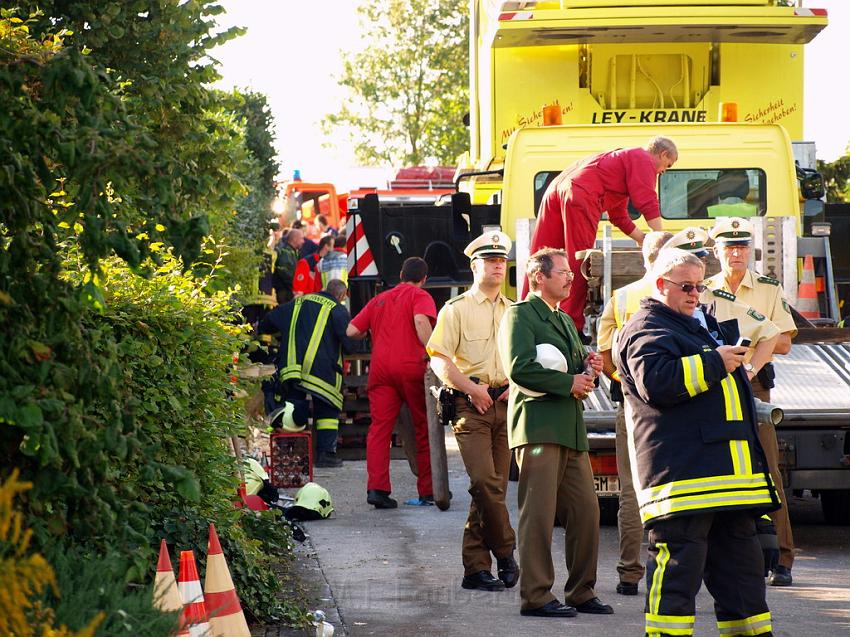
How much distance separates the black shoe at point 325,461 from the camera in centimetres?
1335

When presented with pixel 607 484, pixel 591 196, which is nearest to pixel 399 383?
pixel 591 196

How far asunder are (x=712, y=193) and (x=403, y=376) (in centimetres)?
278

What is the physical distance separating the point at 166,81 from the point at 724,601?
3833 mm

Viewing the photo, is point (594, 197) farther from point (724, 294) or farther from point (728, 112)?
point (728, 112)

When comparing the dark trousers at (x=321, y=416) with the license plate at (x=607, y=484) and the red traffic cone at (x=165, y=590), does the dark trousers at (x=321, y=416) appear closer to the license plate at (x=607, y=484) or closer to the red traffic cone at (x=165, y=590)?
the license plate at (x=607, y=484)

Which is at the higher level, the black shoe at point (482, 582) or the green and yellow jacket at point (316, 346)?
the green and yellow jacket at point (316, 346)

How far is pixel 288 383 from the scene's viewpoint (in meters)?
13.1

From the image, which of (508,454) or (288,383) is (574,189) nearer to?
(508,454)

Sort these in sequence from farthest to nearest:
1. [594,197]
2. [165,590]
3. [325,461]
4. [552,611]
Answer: [325,461] < [594,197] < [552,611] < [165,590]

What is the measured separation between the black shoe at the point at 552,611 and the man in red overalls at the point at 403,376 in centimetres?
396

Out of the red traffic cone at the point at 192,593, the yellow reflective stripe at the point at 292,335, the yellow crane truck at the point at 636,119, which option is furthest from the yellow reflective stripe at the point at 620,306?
the yellow reflective stripe at the point at 292,335

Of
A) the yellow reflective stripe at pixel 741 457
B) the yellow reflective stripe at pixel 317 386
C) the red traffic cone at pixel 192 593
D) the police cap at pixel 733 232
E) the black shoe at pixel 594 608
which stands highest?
the police cap at pixel 733 232

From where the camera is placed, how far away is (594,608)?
7.18 metres

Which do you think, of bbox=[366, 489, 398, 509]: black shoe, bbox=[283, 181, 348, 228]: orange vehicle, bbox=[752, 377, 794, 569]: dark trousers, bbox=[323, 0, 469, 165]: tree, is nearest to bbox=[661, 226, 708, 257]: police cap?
bbox=[752, 377, 794, 569]: dark trousers
